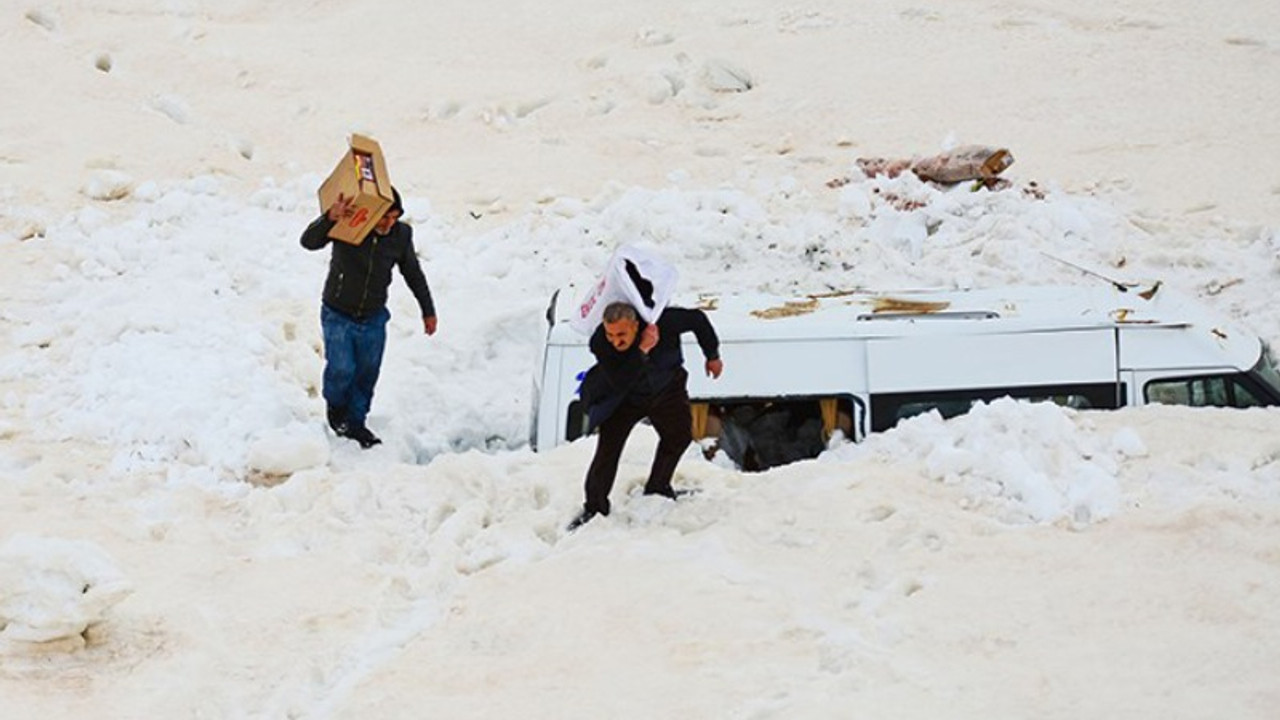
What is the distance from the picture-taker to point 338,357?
8227 mm

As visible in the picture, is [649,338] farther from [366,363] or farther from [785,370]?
[366,363]

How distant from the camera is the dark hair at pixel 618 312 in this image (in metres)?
6.34

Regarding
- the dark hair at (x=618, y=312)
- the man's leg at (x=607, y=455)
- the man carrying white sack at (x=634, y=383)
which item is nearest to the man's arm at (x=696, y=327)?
the man carrying white sack at (x=634, y=383)

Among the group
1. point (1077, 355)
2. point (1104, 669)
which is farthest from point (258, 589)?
point (1077, 355)

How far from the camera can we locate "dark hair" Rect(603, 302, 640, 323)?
634 cm

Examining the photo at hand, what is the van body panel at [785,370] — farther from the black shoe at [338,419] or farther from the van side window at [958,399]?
the black shoe at [338,419]

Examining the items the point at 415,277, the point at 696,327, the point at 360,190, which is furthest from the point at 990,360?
the point at 360,190

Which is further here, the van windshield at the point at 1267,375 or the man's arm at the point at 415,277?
the man's arm at the point at 415,277

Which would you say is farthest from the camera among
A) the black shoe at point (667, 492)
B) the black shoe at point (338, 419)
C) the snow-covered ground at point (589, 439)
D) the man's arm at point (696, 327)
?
the black shoe at point (338, 419)

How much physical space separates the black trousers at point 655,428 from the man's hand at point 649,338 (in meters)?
0.27

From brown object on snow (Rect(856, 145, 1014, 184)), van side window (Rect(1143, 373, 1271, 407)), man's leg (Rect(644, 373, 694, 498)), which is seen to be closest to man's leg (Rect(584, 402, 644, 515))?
man's leg (Rect(644, 373, 694, 498))

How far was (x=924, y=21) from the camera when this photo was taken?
18438 millimetres

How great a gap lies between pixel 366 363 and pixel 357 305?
38 centimetres

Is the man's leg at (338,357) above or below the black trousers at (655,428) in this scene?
above
